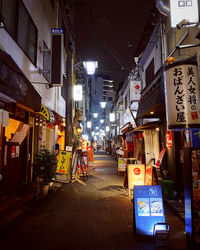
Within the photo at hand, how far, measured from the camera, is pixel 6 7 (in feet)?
23.1

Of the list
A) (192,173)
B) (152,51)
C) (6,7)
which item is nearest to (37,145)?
(6,7)

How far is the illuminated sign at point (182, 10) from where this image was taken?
6656 millimetres

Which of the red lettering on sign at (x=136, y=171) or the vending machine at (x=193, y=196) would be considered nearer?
the vending machine at (x=193, y=196)

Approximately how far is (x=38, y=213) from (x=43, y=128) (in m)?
6.27

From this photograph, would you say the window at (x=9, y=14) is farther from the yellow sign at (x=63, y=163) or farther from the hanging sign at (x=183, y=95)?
the yellow sign at (x=63, y=163)

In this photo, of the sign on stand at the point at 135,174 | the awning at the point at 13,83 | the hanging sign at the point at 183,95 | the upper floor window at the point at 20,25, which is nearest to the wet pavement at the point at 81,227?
the sign on stand at the point at 135,174

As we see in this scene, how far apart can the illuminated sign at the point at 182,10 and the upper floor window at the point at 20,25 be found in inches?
245

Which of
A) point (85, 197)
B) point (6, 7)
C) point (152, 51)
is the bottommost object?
point (85, 197)

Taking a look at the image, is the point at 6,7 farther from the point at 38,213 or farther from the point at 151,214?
the point at 151,214

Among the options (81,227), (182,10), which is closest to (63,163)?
(81,227)

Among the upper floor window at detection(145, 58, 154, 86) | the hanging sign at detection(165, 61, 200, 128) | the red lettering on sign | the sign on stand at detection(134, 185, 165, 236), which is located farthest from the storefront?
the upper floor window at detection(145, 58, 154, 86)

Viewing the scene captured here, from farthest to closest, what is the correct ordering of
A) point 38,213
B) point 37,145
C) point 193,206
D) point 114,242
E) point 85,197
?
1. point 37,145
2. point 85,197
3. point 38,213
4. point 114,242
5. point 193,206

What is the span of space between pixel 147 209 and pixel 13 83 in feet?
19.1

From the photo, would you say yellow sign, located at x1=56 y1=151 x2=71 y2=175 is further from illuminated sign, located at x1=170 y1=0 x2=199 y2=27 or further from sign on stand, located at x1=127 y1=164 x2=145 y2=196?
illuminated sign, located at x1=170 y1=0 x2=199 y2=27
